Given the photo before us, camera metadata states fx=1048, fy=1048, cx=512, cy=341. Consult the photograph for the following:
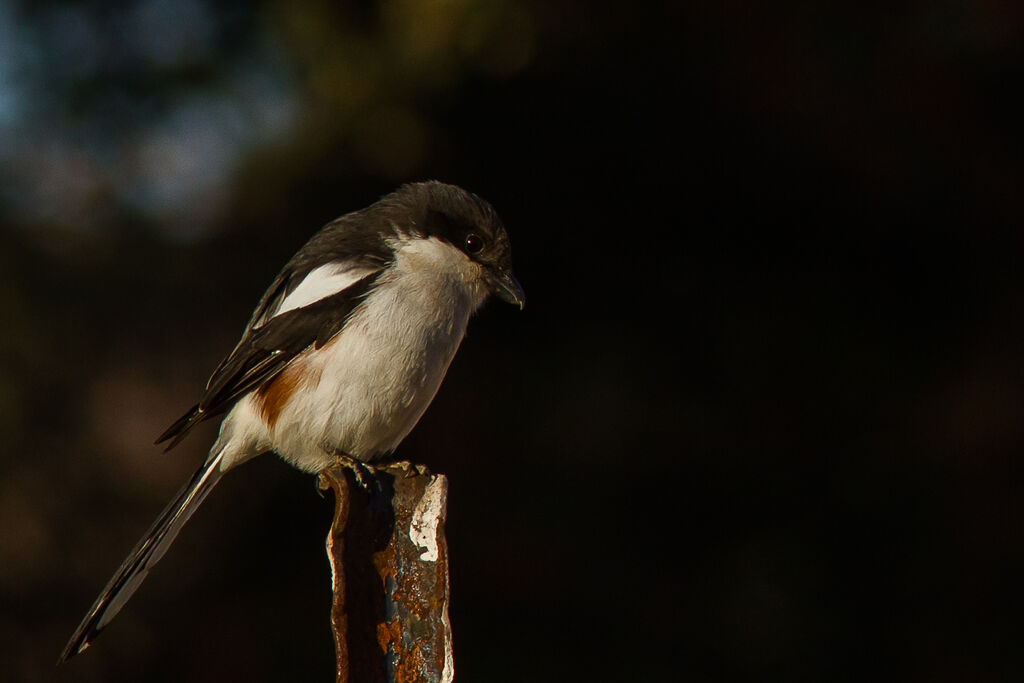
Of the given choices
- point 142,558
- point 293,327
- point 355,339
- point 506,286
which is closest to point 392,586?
point 142,558

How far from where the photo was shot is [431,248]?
10.1ft

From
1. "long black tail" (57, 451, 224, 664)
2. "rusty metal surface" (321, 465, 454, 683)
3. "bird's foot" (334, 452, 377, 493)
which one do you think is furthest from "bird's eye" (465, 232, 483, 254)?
"rusty metal surface" (321, 465, 454, 683)

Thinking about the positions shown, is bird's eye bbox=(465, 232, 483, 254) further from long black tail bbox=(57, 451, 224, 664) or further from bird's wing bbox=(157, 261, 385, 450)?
long black tail bbox=(57, 451, 224, 664)

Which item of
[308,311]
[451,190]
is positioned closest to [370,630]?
[308,311]

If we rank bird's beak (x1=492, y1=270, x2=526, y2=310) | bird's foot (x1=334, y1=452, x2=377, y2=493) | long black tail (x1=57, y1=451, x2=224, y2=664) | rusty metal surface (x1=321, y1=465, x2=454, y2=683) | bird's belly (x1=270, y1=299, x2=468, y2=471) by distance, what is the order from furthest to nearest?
bird's beak (x1=492, y1=270, x2=526, y2=310)
bird's belly (x1=270, y1=299, x2=468, y2=471)
long black tail (x1=57, y1=451, x2=224, y2=664)
bird's foot (x1=334, y1=452, x2=377, y2=493)
rusty metal surface (x1=321, y1=465, x2=454, y2=683)

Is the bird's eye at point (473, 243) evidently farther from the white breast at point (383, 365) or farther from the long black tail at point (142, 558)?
the long black tail at point (142, 558)

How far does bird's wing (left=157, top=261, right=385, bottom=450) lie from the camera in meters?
2.87

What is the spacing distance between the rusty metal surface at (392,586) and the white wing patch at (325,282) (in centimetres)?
148

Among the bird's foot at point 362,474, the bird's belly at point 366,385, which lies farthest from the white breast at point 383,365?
the bird's foot at point 362,474

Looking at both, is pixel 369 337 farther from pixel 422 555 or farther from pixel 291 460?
Result: pixel 422 555

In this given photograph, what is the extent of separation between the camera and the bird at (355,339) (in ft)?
9.14

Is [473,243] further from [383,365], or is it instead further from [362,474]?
[362,474]

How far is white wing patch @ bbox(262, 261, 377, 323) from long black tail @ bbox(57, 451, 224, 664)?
517mm

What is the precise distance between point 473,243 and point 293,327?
1.89 ft
